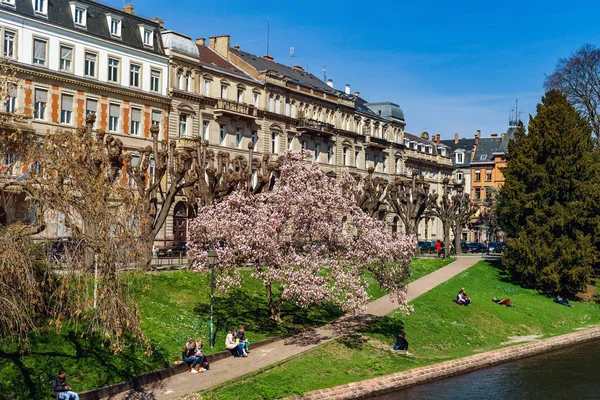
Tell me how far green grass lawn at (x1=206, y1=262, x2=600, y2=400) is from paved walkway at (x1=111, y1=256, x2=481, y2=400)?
780 millimetres

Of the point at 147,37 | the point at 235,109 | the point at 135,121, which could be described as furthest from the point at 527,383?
the point at 147,37

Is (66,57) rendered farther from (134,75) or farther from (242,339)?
(242,339)

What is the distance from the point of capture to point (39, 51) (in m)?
53.2

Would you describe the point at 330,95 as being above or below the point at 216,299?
above

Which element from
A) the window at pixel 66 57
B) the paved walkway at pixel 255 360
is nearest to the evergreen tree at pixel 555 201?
the paved walkway at pixel 255 360

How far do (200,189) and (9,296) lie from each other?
25469mm

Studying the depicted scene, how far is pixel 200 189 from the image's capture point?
47.0 meters

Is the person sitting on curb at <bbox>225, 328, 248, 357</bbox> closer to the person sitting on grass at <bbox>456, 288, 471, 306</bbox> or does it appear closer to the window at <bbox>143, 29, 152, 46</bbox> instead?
the person sitting on grass at <bbox>456, 288, 471, 306</bbox>

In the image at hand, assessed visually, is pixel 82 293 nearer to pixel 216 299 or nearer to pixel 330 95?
pixel 216 299

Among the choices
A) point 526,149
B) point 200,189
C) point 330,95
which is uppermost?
point 330,95

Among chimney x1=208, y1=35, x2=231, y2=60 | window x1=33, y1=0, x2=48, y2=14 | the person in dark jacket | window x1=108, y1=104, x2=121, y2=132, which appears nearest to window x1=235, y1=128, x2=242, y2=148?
chimney x1=208, y1=35, x2=231, y2=60

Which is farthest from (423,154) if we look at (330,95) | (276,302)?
(276,302)

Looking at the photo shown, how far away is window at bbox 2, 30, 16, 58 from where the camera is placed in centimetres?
5075

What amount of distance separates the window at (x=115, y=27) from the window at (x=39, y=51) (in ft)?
21.6
